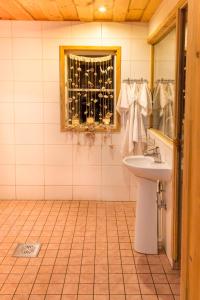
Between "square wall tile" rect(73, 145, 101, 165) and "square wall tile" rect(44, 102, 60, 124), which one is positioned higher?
"square wall tile" rect(44, 102, 60, 124)

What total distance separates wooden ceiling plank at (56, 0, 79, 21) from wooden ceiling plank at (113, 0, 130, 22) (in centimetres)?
44

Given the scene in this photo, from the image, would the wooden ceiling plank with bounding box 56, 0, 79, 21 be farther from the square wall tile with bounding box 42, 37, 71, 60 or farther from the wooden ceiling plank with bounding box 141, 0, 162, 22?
the wooden ceiling plank with bounding box 141, 0, 162, 22

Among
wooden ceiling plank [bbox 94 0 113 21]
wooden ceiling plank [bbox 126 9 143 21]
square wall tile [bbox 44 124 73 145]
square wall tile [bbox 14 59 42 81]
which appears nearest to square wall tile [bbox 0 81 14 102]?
square wall tile [bbox 14 59 42 81]

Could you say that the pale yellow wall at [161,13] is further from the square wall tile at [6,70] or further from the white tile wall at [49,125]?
the square wall tile at [6,70]

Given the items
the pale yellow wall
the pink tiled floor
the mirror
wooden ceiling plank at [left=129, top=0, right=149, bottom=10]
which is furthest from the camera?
wooden ceiling plank at [left=129, top=0, right=149, bottom=10]

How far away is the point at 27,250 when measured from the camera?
308 cm

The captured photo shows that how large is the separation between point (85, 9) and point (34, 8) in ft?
1.77

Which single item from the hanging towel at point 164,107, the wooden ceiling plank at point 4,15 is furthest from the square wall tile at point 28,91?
the hanging towel at point 164,107

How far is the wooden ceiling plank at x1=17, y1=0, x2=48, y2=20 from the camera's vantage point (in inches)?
135

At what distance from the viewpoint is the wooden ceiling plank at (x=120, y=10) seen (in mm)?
3420

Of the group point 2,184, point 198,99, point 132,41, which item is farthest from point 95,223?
point 198,99

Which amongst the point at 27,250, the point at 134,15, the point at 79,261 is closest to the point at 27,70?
the point at 134,15

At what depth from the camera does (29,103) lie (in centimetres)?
432

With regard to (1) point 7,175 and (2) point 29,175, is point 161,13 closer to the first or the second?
(2) point 29,175
